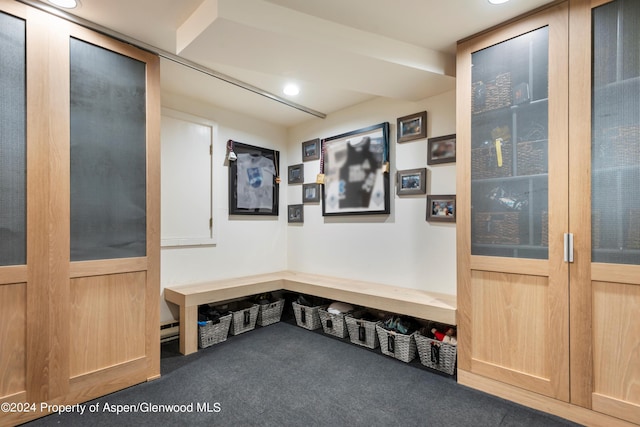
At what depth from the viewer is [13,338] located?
1.76 metres

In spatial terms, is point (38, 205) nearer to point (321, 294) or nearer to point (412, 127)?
point (321, 294)

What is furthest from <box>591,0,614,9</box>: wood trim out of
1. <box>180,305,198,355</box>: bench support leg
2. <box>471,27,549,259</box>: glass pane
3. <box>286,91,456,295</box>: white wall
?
<box>180,305,198,355</box>: bench support leg

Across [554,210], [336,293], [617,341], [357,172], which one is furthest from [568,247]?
[357,172]

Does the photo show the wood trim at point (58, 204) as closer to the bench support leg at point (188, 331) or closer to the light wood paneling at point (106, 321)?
the light wood paneling at point (106, 321)

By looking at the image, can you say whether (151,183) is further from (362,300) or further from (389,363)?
(389,363)

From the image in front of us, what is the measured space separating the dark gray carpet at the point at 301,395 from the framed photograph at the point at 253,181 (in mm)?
1638

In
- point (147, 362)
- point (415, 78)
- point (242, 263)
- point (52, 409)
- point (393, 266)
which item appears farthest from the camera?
point (242, 263)

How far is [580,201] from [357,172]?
1987mm

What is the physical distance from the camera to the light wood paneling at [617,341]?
162cm

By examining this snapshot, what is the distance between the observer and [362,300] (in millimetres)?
2789

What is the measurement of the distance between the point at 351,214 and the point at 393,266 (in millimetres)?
741

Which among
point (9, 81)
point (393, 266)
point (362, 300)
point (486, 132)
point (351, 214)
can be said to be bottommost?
point (362, 300)

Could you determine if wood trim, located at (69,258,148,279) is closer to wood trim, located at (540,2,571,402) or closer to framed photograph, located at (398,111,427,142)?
framed photograph, located at (398,111,427,142)

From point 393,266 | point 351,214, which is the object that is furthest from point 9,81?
point 393,266
